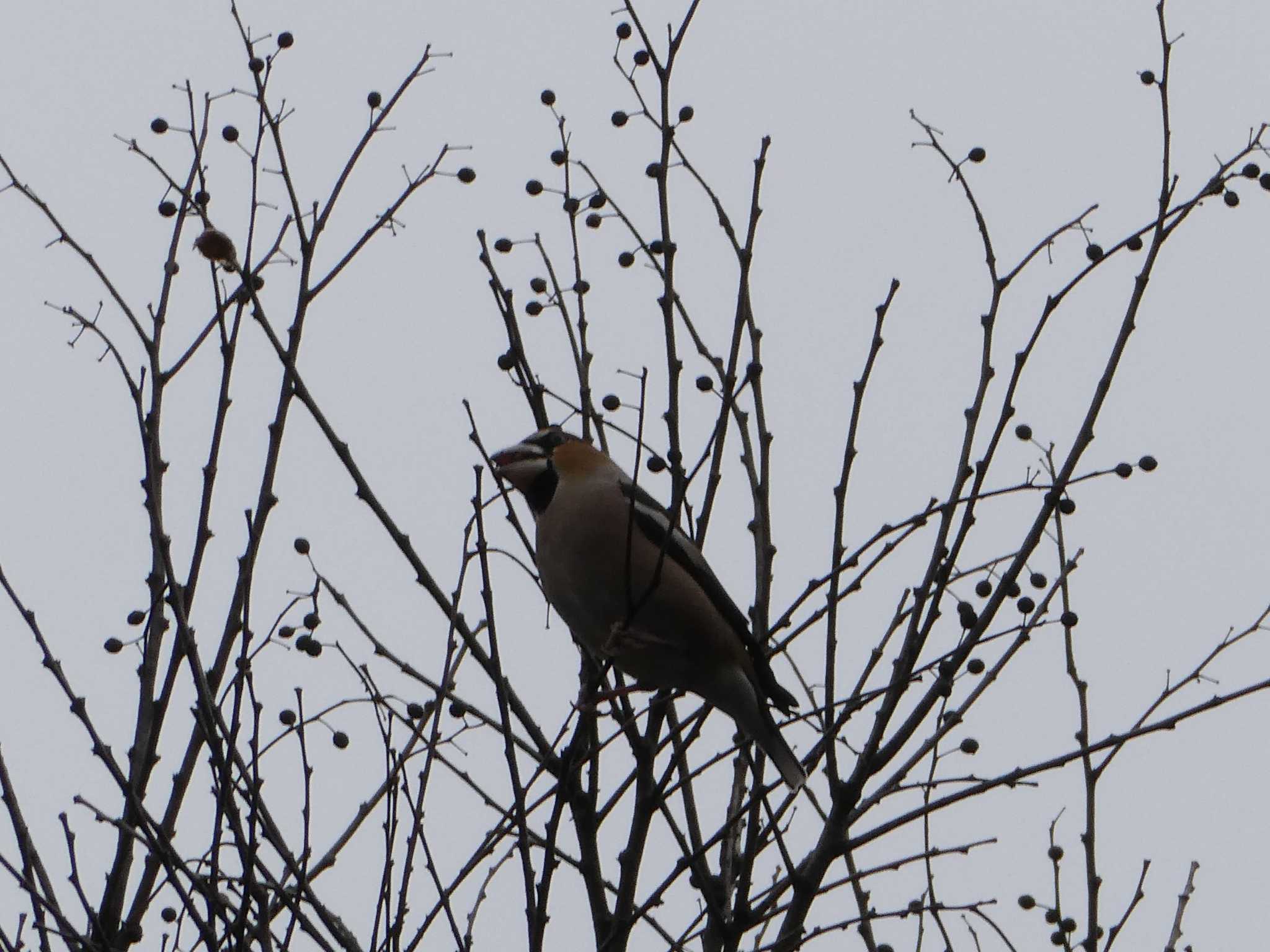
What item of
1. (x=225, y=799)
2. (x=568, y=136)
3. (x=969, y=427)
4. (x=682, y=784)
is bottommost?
(x=225, y=799)

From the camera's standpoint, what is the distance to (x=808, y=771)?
14.1 feet

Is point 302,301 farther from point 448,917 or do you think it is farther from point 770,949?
point 770,949

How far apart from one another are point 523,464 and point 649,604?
804 mm

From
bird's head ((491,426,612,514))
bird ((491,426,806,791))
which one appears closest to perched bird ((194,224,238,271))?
bird ((491,426,806,791))

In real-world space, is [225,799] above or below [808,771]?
below

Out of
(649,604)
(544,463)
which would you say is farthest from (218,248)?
(649,604)

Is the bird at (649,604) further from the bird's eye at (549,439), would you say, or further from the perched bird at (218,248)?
the perched bird at (218,248)

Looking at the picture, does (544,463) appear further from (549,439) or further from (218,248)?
(218,248)

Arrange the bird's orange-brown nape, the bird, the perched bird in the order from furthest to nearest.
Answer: the bird's orange-brown nape < the bird < the perched bird

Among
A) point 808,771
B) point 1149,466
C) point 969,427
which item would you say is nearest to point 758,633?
point 808,771

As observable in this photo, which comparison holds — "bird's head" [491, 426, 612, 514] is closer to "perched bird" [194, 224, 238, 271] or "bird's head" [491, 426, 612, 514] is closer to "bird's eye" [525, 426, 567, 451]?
"bird's eye" [525, 426, 567, 451]

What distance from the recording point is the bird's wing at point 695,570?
5.16 metres

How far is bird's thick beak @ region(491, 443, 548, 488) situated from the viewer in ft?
18.8

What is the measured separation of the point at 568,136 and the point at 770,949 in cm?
260
